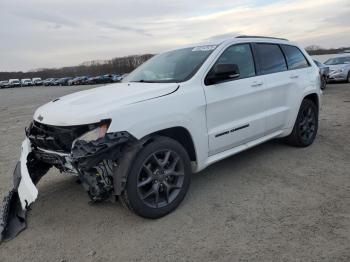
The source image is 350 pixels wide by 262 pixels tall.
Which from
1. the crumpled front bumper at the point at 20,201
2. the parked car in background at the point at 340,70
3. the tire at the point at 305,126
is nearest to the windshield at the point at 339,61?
the parked car in background at the point at 340,70

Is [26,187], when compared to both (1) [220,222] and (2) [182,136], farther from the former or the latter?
(1) [220,222]

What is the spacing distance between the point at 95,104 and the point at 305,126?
390cm

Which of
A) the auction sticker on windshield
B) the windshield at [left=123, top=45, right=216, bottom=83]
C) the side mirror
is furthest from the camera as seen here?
the auction sticker on windshield

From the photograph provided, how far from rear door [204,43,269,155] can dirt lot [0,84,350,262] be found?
614 millimetres

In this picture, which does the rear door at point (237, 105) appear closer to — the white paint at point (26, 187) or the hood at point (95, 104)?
the hood at point (95, 104)

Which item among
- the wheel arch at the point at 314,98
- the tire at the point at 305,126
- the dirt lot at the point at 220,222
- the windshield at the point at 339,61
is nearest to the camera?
the dirt lot at the point at 220,222

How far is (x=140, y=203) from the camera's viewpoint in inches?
146

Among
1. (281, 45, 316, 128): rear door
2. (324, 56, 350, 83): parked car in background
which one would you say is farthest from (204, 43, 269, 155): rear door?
(324, 56, 350, 83): parked car in background

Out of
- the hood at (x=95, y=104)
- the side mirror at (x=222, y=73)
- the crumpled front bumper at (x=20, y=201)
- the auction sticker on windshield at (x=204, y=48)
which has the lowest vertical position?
the crumpled front bumper at (x=20, y=201)

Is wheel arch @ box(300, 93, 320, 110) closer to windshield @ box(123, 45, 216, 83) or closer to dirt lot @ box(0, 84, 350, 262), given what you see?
dirt lot @ box(0, 84, 350, 262)

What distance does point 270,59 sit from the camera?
545cm

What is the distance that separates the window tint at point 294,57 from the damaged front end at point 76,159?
3.45 m

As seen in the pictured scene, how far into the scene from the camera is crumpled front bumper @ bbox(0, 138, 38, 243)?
3.71 metres

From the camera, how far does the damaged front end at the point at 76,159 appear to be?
3.47 meters
